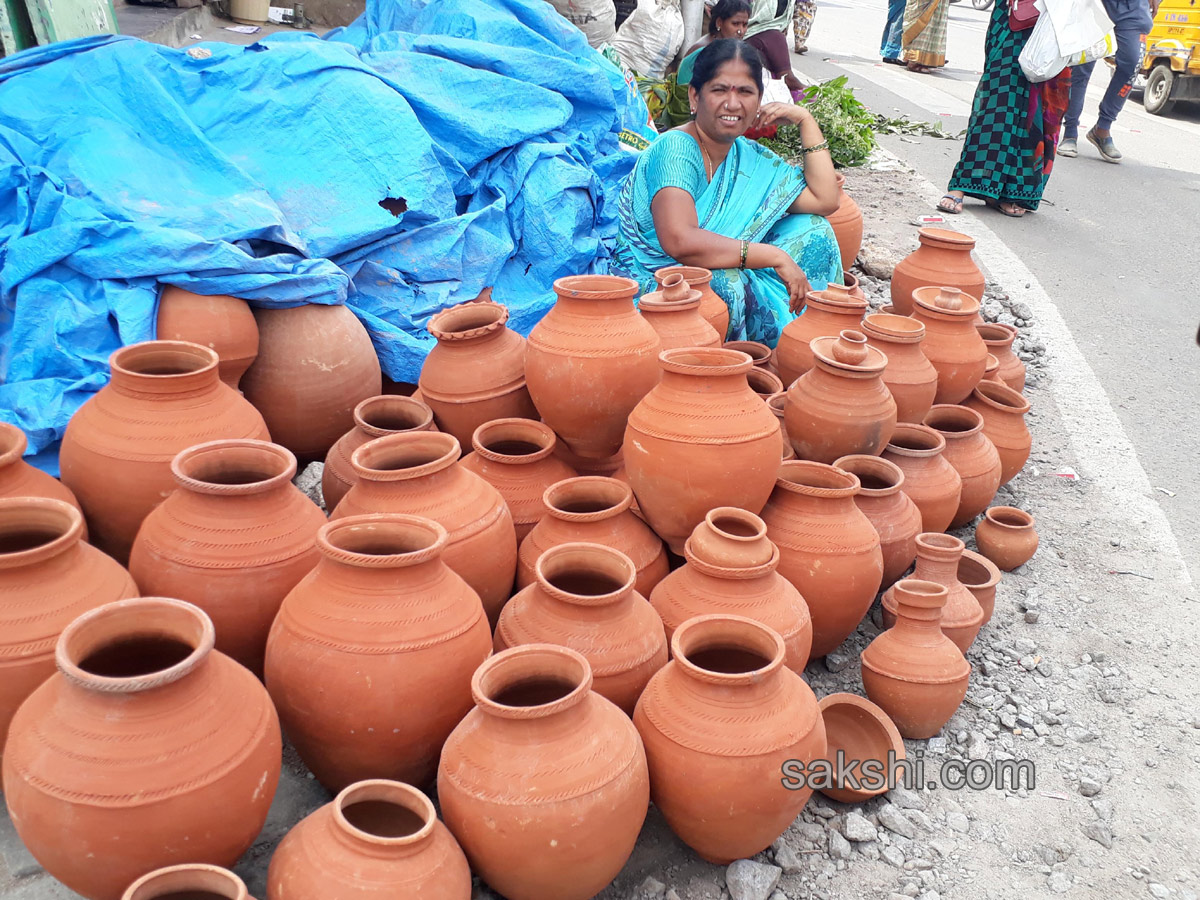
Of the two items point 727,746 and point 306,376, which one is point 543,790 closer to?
point 727,746

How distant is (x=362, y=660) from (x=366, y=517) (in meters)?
0.42

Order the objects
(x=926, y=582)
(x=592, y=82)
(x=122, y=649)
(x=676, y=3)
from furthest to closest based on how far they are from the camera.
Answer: (x=676, y=3) → (x=592, y=82) → (x=926, y=582) → (x=122, y=649)

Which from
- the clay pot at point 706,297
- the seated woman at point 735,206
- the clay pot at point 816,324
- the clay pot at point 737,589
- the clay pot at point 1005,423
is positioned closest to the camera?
the clay pot at point 737,589

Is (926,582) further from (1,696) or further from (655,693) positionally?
(1,696)

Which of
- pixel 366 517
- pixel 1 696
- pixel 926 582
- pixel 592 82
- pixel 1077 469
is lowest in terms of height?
pixel 1077 469

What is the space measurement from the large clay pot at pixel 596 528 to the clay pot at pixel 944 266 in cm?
266

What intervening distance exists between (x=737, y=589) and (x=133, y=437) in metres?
1.92

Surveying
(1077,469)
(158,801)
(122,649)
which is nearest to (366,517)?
(122,649)

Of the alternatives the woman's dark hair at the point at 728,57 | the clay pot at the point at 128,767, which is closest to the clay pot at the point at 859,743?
the clay pot at the point at 128,767

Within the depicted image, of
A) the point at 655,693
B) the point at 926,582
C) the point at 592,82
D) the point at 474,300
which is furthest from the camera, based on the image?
the point at 592,82

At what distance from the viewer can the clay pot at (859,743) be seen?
8.84 ft

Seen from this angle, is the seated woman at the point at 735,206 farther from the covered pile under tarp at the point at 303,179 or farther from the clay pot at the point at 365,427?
the clay pot at the point at 365,427

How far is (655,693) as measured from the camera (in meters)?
2.38

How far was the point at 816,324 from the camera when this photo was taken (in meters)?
4.06
